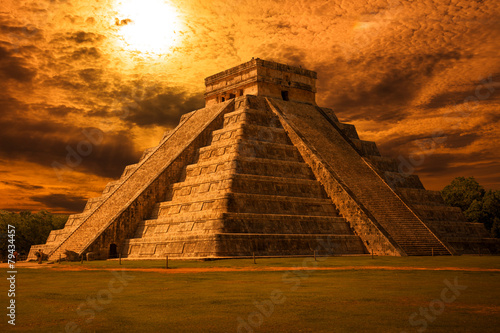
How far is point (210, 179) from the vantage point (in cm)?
3008

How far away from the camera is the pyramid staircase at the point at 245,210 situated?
84.9 feet

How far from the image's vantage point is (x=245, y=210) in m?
27.5

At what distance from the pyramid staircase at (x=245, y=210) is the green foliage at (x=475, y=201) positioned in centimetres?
2071

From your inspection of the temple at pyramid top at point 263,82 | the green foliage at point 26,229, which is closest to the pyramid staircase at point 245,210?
the temple at pyramid top at point 263,82

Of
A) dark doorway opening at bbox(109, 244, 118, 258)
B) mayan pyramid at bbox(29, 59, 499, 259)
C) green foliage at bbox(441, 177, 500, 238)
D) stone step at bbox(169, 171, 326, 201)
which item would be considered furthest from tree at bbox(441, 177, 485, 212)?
dark doorway opening at bbox(109, 244, 118, 258)

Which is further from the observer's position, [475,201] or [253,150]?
[475,201]

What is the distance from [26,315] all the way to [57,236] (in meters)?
29.4

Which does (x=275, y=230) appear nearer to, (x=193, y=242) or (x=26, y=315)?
(x=193, y=242)

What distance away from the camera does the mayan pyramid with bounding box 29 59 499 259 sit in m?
27.1

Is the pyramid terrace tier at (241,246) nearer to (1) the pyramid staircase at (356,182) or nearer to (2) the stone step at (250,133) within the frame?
(1) the pyramid staircase at (356,182)

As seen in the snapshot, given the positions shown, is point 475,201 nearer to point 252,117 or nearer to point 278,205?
point 252,117

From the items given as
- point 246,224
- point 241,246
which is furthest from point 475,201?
point 241,246

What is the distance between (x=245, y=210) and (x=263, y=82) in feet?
53.9

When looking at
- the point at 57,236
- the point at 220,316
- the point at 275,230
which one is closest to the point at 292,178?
the point at 275,230
